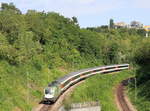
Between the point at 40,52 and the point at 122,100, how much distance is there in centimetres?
2685

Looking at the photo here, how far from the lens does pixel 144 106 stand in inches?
1954

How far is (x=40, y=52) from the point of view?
2751 inches

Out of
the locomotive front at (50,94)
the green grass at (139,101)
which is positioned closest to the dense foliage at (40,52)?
the locomotive front at (50,94)

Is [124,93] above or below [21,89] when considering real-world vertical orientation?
below

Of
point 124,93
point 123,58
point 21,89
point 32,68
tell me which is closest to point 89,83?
point 124,93

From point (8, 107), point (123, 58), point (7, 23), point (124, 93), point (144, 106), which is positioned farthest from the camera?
point (123, 58)

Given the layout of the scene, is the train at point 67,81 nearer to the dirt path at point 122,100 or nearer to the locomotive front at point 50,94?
the locomotive front at point 50,94

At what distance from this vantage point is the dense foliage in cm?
4548

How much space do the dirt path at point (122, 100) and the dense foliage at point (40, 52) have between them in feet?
21.8

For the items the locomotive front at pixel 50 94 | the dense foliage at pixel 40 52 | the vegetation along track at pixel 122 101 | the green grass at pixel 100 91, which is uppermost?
the dense foliage at pixel 40 52

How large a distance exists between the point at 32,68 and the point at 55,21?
3739 cm

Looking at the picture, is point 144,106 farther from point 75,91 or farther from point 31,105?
point 31,105

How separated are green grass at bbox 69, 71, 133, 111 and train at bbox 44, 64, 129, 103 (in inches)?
81.7

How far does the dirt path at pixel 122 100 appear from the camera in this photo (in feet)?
168
